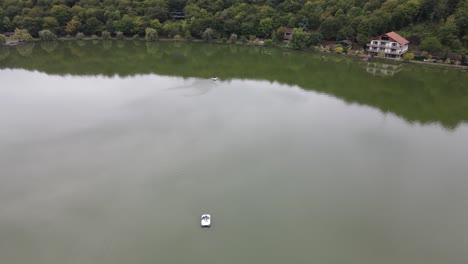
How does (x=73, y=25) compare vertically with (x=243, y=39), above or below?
above

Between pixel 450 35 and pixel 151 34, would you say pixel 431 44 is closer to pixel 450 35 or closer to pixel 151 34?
pixel 450 35

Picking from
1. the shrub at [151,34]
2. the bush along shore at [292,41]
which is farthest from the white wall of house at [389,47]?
the shrub at [151,34]

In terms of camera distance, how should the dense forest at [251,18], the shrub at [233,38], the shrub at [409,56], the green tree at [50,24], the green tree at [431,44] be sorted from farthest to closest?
the green tree at [50,24]
the shrub at [233,38]
the dense forest at [251,18]
the shrub at [409,56]
the green tree at [431,44]

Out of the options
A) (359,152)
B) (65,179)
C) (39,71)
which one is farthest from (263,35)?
(65,179)

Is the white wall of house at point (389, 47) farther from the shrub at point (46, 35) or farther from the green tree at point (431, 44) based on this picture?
the shrub at point (46, 35)

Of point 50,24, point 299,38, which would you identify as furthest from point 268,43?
point 50,24

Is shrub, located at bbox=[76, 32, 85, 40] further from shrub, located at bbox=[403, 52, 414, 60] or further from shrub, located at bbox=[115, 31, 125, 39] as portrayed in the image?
shrub, located at bbox=[403, 52, 414, 60]

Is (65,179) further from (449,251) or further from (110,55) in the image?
(110,55)
